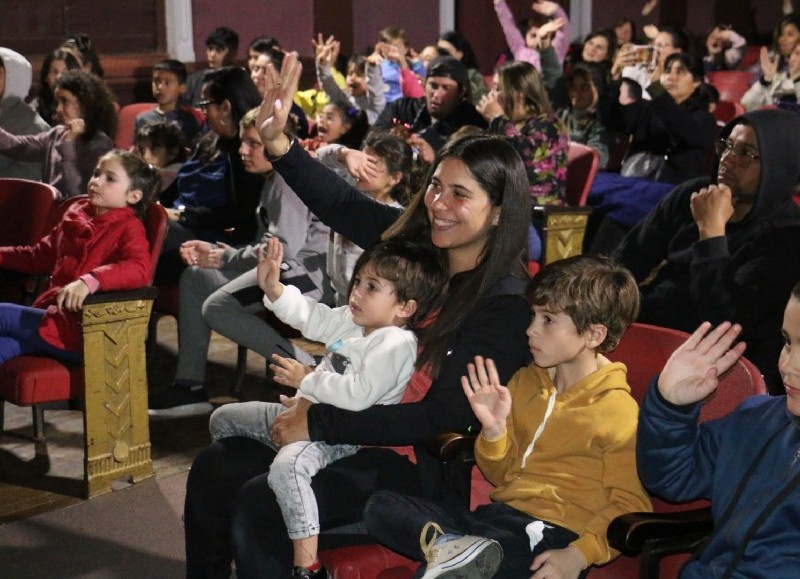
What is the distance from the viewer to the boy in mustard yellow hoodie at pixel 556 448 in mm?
1961

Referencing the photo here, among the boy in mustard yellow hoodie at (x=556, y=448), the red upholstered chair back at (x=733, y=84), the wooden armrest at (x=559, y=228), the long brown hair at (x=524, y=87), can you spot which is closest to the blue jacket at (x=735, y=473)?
the boy in mustard yellow hoodie at (x=556, y=448)

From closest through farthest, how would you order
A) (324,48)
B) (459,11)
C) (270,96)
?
(270,96), (324,48), (459,11)

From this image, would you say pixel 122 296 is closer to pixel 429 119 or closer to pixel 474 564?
pixel 474 564

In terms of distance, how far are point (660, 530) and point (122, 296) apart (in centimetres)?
197

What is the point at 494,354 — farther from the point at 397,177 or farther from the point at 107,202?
the point at 107,202

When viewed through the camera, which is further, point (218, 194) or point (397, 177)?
point (218, 194)

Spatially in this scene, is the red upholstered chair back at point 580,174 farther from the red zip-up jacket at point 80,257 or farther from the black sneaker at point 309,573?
the black sneaker at point 309,573

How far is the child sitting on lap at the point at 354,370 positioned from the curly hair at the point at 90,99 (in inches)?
107

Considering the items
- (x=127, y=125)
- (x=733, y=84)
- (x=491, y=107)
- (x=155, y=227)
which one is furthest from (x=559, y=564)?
(x=733, y=84)

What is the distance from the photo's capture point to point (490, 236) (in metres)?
2.36

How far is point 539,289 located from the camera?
6.98 ft

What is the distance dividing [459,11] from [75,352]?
7.63 meters

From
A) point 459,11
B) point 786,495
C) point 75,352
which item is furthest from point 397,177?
point 459,11

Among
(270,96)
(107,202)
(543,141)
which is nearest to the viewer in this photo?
(270,96)
